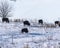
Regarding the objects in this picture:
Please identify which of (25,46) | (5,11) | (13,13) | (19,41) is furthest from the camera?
(13,13)

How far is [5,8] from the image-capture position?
32.3 meters

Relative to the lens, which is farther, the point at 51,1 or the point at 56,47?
the point at 51,1

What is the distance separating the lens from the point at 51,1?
35188mm

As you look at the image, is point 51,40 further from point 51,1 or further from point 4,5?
point 51,1

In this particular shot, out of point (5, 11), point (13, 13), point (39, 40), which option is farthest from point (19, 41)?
point (13, 13)

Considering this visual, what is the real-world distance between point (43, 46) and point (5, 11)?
26861 mm

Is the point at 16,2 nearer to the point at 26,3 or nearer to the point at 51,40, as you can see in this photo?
the point at 26,3

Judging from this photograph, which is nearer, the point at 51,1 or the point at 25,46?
the point at 25,46

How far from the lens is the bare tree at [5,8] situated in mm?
30822

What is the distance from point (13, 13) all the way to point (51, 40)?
2796cm

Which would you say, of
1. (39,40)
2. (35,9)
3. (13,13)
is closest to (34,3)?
(35,9)

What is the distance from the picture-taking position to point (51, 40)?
598cm

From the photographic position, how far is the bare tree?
30.8 metres

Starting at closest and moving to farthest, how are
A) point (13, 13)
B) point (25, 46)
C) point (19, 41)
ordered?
1. point (25, 46)
2. point (19, 41)
3. point (13, 13)
